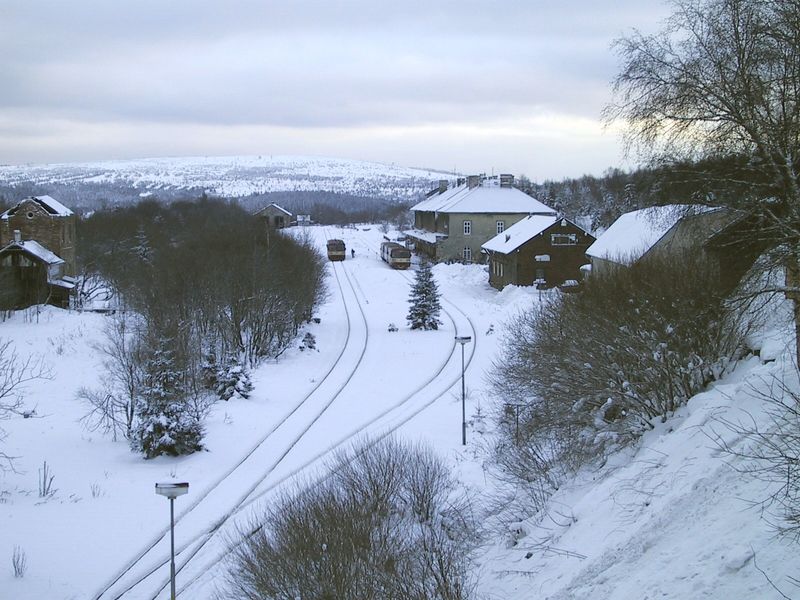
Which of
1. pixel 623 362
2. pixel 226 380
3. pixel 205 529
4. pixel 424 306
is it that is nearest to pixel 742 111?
pixel 623 362

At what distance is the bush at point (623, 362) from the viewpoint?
16.1 metres

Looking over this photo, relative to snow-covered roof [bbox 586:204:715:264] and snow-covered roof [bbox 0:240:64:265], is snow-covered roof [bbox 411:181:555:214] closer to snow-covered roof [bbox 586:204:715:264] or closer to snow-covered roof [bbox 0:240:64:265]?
snow-covered roof [bbox 586:204:715:264]

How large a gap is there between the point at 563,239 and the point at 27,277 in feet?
117

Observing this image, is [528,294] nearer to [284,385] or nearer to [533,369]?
[284,385]

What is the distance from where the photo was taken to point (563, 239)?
5138 cm

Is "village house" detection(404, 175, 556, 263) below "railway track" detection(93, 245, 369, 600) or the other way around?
the other way around

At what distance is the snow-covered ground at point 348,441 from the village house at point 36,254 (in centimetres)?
1508

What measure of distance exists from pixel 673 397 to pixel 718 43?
7.19m

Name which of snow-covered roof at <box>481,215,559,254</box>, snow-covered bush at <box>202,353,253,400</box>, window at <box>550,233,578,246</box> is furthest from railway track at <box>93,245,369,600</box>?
window at <box>550,233,578,246</box>

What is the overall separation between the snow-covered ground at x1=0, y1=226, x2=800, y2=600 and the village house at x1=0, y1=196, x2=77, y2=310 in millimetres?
15085

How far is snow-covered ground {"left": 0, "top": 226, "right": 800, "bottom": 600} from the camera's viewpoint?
9797mm

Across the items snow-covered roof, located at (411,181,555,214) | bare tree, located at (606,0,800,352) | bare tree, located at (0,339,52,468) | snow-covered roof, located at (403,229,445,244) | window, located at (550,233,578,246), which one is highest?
bare tree, located at (606,0,800,352)

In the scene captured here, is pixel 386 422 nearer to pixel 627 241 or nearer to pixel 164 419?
pixel 164 419

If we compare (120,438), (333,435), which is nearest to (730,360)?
(333,435)
